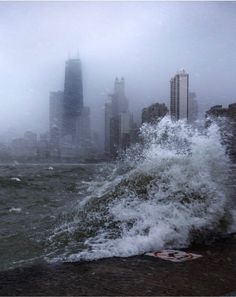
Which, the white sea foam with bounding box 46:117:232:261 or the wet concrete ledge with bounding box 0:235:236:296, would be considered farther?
the white sea foam with bounding box 46:117:232:261

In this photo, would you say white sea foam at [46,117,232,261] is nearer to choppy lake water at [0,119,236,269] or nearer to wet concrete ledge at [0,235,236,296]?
choppy lake water at [0,119,236,269]

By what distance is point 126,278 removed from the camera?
380 cm

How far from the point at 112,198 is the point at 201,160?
149 centimetres

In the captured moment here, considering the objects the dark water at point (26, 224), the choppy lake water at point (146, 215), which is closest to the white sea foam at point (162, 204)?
the choppy lake water at point (146, 215)

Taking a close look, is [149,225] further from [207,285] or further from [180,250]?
[207,285]

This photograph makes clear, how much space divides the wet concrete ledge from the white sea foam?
40cm

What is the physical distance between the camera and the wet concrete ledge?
3.50m

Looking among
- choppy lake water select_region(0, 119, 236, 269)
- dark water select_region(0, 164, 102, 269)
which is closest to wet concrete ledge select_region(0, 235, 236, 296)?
choppy lake water select_region(0, 119, 236, 269)

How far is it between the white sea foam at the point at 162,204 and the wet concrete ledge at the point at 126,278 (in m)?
0.40

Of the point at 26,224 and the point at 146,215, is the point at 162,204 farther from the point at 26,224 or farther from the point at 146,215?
the point at 26,224

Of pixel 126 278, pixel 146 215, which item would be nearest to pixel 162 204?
pixel 146 215

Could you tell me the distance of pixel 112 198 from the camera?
671 centimetres

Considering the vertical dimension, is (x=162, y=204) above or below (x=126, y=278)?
above

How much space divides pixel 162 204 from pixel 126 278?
227 cm
